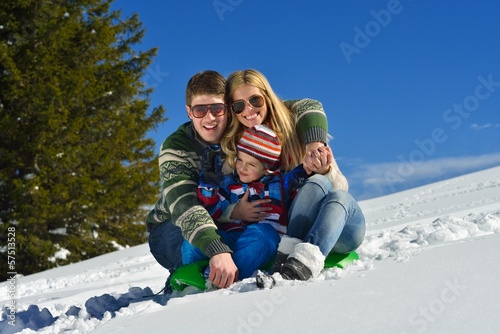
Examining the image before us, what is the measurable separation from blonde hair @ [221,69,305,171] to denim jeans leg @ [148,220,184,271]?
23.8 inches

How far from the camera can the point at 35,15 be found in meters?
11.1

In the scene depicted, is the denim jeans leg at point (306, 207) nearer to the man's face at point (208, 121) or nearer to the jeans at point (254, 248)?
the jeans at point (254, 248)

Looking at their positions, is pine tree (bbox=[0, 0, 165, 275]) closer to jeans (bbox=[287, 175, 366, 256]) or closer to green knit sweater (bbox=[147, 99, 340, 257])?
green knit sweater (bbox=[147, 99, 340, 257])

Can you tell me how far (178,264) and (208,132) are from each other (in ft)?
2.69

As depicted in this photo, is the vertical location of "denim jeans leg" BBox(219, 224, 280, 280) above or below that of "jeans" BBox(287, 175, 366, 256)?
below

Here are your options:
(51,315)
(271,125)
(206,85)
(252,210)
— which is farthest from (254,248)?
(51,315)

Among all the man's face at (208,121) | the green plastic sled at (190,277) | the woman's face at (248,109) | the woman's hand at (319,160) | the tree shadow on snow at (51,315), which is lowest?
the tree shadow on snow at (51,315)

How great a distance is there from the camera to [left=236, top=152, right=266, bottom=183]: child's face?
8.54 ft

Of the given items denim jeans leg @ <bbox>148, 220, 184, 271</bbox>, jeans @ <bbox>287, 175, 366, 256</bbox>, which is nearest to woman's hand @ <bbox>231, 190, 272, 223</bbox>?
jeans @ <bbox>287, 175, 366, 256</bbox>

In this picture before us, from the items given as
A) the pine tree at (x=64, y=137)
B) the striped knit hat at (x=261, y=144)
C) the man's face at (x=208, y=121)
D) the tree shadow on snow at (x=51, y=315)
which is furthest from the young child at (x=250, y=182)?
the pine tree at (x=64, y=137)

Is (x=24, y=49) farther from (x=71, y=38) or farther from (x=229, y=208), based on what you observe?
(x=229, y=208)

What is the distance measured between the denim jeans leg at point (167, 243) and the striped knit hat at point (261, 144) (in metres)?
0.71

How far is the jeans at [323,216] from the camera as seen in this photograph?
2.29 metres

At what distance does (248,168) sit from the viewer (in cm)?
262
